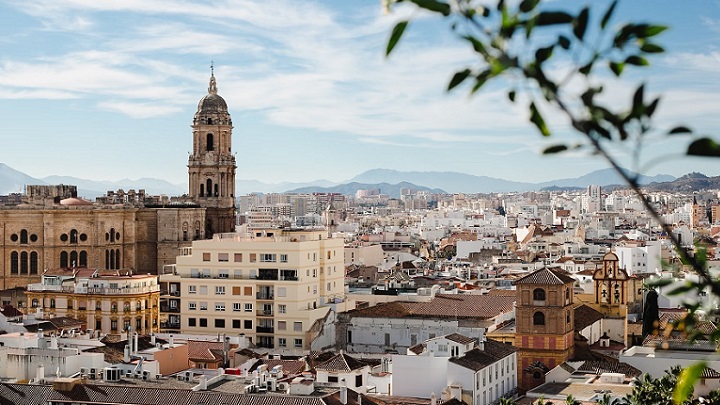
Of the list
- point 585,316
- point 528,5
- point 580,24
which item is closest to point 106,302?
point 585,316

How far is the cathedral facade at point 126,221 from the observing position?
59.1 metres

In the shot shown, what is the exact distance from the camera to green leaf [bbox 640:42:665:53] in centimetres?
336

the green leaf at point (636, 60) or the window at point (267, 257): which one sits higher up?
the green leaf at point (636, 60)

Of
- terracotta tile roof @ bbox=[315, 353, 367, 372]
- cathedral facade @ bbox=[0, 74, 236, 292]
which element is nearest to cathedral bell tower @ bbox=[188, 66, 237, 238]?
cathedral facade @ bbox=[0, 74, 236, 292]

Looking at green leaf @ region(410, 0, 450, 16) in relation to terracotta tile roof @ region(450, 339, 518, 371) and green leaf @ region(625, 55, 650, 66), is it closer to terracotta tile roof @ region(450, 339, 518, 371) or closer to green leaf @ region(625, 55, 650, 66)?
green leaf @ region(625, 55, 650, 66)

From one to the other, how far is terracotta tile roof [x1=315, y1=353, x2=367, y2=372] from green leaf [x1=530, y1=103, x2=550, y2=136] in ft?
94.3

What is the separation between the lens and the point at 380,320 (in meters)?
41.7

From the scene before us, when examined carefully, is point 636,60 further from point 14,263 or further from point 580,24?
point 14,263

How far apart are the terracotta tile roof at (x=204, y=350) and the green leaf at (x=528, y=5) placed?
111 feet

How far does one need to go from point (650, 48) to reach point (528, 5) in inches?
16.3

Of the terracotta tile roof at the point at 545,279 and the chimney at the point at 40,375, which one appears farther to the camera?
the terracotta tile roof at the point at 545,279

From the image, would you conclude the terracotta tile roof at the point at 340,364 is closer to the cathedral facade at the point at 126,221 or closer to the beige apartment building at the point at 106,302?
the beige apartment building at the point at 106,302

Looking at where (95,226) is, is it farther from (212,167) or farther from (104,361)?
(104,361)

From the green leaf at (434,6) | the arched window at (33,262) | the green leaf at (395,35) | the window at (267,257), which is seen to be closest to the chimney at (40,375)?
the window at (267,257)
